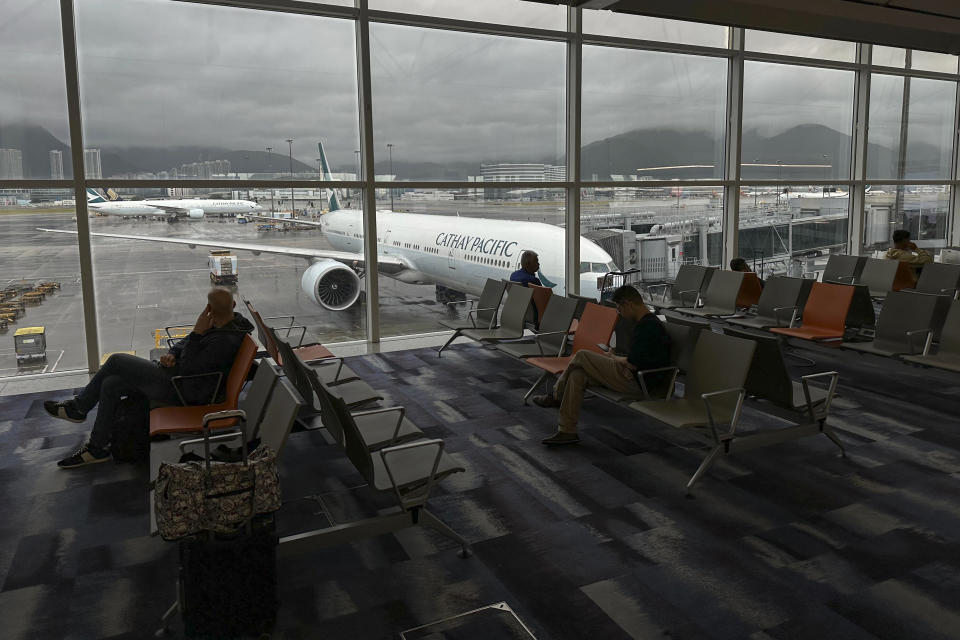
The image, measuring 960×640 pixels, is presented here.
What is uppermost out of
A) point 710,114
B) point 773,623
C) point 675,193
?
point 710,114

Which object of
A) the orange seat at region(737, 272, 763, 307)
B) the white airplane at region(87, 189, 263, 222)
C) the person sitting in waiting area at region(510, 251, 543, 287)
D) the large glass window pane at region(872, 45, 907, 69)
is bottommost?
the orange seat at region(737, 272, 763, 307)

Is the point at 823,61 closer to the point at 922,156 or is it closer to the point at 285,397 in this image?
the point at 922,156

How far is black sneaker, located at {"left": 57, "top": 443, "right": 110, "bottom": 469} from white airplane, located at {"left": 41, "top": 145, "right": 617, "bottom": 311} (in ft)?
11.3

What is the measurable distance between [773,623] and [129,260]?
22.6 feet

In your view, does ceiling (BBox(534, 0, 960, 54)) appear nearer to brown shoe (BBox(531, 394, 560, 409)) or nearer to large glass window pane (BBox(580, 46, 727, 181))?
large glass window pane (BBox(580, 46, 727, 181))

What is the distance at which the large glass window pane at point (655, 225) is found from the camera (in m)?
9.65

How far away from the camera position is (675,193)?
10.2 m

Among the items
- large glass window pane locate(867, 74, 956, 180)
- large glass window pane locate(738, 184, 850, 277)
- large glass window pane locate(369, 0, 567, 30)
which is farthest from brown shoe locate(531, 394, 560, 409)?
large glass window pane locate(867, 74, 956, 180)

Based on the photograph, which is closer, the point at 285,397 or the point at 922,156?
the point at 285,397

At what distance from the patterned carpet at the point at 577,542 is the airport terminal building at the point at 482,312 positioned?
0.07ft

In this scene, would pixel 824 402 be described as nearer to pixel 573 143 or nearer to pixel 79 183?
pixel 573 143

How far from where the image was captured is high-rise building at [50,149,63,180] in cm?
686

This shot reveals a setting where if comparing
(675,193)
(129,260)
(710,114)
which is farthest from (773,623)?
(710,114)

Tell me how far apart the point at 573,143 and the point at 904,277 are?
456 cm
